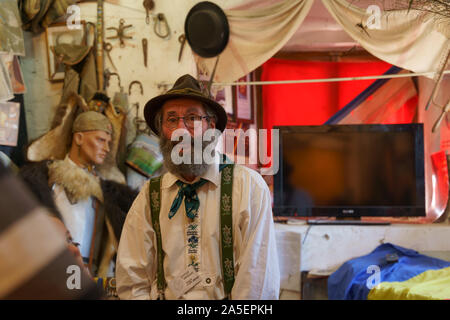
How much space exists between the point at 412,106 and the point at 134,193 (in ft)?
5.37

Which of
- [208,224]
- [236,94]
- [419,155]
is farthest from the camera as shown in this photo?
[236,94]

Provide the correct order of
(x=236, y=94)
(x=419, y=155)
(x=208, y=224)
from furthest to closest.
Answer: (x=236, y=94)
(x=419, y=155)
(x=208, y=224)

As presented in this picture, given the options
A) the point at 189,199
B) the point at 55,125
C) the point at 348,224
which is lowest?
the point at 348,224

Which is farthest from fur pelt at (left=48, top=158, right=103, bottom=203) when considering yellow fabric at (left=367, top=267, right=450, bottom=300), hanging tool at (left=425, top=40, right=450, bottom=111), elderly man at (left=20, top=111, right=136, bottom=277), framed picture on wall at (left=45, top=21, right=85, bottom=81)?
hanging tool at (left=425, top=40, right=450, bottom=111)

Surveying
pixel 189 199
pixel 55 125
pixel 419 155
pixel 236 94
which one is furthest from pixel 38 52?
pixel 419 155

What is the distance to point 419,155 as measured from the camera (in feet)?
7.51

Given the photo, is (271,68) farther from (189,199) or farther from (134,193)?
(189,199)

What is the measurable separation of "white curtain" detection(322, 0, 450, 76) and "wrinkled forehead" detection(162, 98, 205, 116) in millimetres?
Answer: 1094

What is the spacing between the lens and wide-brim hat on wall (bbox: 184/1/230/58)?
2.39 metres

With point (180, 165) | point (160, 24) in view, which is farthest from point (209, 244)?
point (160, 24)

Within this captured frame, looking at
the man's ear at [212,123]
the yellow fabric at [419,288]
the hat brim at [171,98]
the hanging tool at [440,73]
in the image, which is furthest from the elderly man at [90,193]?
the hanging tool at [440,73]

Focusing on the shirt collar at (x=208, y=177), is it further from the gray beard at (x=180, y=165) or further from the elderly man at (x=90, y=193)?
the elderly man at (x=90, y=193)

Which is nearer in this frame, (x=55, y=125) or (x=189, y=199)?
(x=189, y=199)

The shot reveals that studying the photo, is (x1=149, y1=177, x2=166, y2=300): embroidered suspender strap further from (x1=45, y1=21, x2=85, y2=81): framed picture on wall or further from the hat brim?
(x1=45, y1=21, x2=85, y2=81): framed picture on wall
